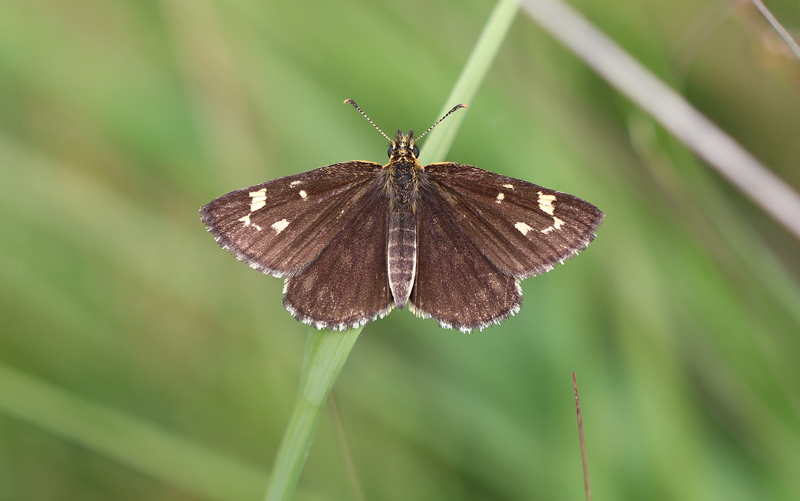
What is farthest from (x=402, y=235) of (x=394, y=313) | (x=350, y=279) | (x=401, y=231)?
(x=394, y=313)

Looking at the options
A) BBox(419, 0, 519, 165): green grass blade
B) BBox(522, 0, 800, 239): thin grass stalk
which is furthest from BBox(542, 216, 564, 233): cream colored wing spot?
BBox(522, 0, 800, 239): thin grass stalk

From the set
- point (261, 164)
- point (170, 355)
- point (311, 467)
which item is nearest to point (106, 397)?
point (170, 355)

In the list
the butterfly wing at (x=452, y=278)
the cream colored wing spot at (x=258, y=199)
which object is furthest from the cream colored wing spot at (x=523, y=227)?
the cream colored wing spot at (x=258, y=199)

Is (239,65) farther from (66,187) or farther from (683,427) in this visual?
(683,427)

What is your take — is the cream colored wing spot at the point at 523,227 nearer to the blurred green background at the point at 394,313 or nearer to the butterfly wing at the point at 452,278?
the butterfly wing at the point at 452,278

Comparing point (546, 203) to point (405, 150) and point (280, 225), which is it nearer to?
point (405, 150)
